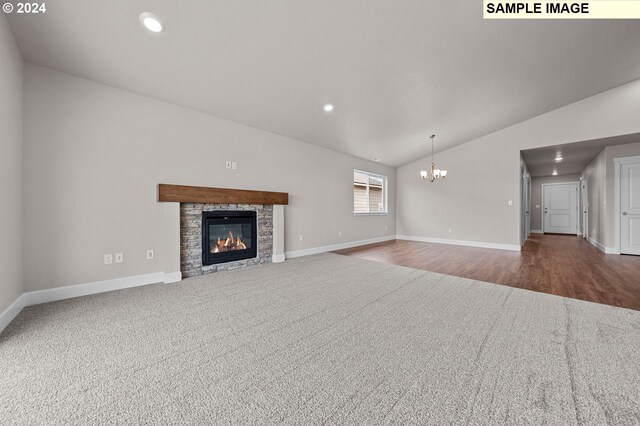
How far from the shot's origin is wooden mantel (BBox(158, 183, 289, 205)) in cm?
334

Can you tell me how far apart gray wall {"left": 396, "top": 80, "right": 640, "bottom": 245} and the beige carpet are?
430 cm

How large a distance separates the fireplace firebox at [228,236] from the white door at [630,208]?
7.79 meters

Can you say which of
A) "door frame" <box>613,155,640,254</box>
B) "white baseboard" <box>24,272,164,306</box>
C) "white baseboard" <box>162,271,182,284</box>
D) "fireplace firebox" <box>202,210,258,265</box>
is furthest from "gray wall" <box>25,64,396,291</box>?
"door frame" <box>613,155,640,254</box>

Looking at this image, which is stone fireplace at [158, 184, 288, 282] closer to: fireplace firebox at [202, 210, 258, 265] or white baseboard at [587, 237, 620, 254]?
fireplace firebox at [202, 210, 258, 265]

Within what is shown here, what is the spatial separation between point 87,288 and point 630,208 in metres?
9.70

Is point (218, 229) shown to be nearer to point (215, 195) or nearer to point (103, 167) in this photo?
point (215, 195)

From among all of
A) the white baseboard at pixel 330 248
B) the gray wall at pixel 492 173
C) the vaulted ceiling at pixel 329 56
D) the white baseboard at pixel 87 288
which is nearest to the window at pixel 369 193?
the gray wall at pixel 492 173

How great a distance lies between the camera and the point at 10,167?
7.36 feet

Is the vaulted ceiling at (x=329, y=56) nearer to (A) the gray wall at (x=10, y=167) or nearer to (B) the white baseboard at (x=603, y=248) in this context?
(A) the gray wall at (x=10, y=167)

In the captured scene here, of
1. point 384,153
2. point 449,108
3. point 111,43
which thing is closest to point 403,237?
point 384,153

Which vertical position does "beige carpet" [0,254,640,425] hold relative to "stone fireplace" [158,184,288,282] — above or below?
below

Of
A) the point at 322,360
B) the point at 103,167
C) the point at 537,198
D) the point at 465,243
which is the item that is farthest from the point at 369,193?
the point at 537,198

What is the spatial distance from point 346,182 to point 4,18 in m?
5.60

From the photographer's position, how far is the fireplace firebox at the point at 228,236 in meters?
3.81
